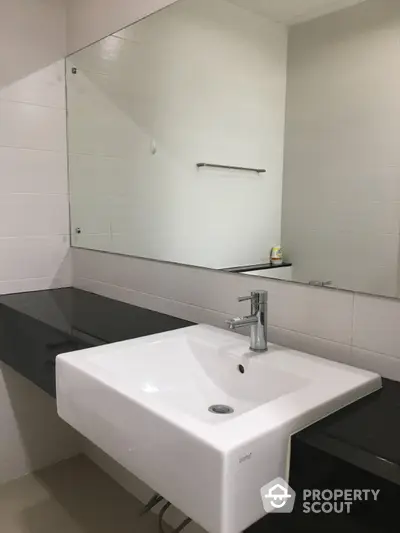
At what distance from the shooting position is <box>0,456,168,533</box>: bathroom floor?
1.83 metres

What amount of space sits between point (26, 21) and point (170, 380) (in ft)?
5.38

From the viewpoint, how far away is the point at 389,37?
120 centimetres

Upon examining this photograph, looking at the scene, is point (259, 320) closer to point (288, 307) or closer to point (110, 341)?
point (288, 307)

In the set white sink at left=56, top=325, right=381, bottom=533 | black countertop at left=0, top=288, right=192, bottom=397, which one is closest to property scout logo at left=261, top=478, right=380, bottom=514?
white sink at left=56, top=325, right=381, bottom=533

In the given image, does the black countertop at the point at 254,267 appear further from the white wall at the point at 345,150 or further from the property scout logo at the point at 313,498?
the property scout logo at the point at 313,498

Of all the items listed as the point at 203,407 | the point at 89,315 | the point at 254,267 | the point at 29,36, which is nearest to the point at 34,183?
the point at 29,36

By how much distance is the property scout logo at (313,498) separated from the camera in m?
0.75

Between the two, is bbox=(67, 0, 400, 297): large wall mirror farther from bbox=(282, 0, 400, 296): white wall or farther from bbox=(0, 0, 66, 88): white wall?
bbox=(0, 0, 66, 88): white wall

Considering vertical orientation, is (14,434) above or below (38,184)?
below

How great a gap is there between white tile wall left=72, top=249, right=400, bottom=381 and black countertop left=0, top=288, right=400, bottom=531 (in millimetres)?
58

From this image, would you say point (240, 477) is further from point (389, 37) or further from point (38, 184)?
point (38, 184)

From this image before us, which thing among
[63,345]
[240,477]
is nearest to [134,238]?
[63,345]

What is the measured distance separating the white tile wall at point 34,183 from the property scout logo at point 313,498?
1.58 metres

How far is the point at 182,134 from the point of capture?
1.90 m
